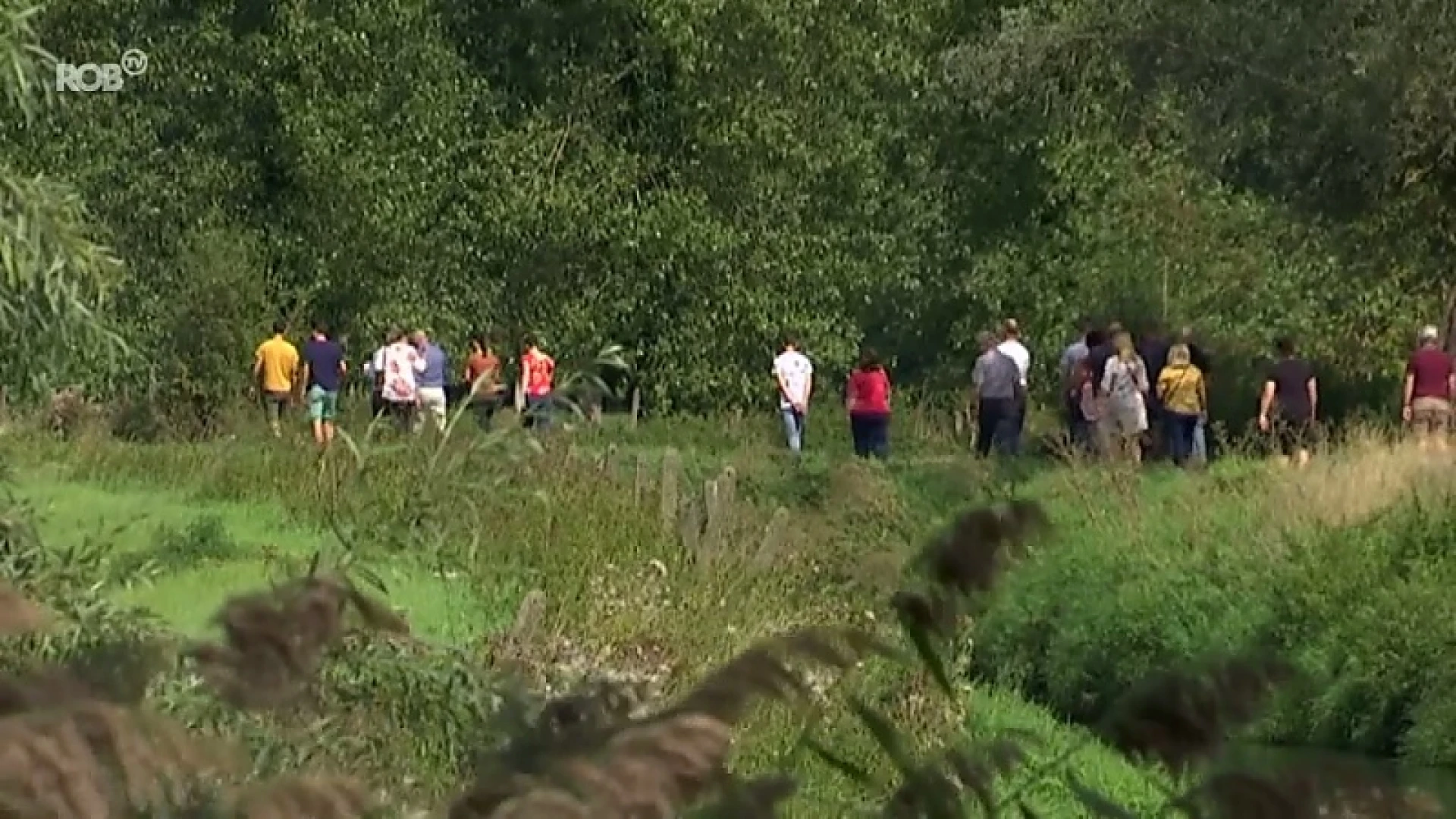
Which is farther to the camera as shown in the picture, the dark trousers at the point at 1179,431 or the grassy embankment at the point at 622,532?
the dark trousers at the point at 1179,431

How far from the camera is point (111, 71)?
1052 inches

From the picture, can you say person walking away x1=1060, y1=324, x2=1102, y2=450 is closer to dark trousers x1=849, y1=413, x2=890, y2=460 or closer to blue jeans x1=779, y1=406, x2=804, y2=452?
dark trousers x1=849, y1=413, x2=890, y2=460

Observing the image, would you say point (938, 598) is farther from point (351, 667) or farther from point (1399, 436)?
point (1399, 436)

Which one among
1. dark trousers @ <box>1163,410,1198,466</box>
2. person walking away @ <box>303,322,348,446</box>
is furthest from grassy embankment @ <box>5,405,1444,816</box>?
person walking away @ <box>303,322,348,446</box>

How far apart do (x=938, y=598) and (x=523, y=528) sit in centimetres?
1042

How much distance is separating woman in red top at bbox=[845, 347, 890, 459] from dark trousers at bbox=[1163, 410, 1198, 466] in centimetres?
342

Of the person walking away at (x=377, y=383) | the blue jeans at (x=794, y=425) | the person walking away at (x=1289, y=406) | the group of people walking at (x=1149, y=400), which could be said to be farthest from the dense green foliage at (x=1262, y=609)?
the blue jeans at (x=794, y=425)

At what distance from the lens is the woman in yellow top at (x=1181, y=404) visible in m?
23.5

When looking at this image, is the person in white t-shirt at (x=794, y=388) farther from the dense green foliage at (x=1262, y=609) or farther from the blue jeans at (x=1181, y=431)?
the dense green foliage at (x=1262, y=609)

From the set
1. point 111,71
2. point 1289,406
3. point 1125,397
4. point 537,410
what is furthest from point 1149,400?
point 537,410

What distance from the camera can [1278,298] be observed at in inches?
1224

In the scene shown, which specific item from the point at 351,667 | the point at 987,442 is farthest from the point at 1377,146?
the point at 351,667

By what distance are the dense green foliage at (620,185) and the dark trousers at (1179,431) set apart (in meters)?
8.79

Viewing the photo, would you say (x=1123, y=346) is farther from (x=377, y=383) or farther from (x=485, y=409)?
(x=485, y=409)
